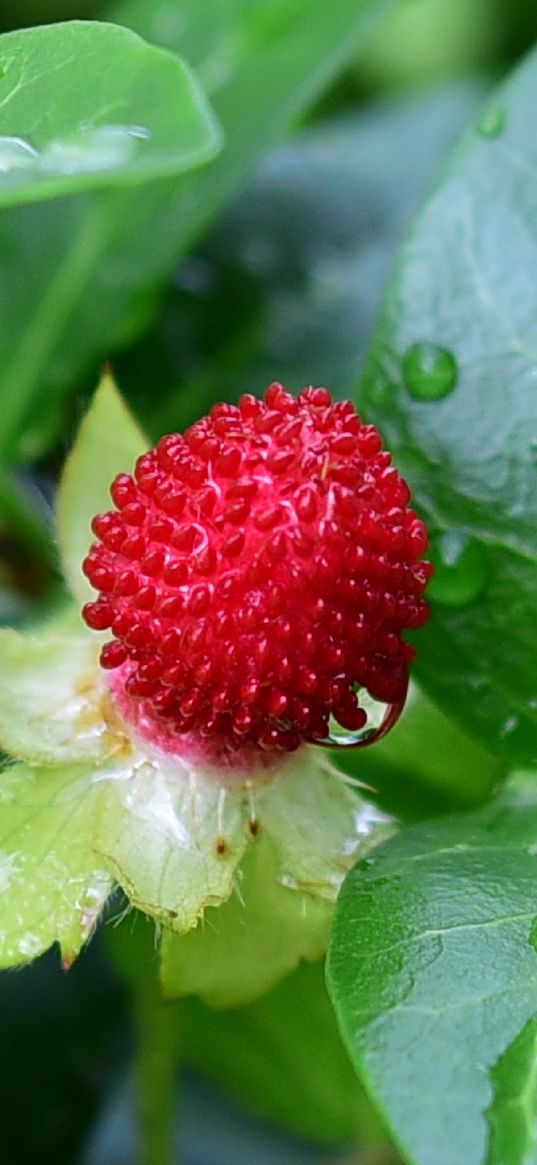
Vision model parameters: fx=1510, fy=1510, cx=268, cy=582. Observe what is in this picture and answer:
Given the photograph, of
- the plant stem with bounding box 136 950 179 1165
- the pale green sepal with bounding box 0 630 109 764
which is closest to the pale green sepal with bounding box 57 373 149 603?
the pale green sepal with bounding box 0 630 109 764

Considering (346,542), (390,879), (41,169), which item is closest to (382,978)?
(390,879)

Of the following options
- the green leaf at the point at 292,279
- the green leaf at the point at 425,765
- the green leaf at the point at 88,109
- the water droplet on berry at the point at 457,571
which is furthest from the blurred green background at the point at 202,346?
the green leaf at the point at 88,109

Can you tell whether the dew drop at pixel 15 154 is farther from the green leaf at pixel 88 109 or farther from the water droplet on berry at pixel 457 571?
the water droplet on berry at pixel 457 571

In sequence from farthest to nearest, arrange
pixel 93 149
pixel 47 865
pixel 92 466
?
pixel 92 466 → pixel 47 865 → pixel 93 149

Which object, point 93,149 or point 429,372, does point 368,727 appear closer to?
point 429,372

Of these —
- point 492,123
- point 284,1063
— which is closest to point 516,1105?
point 492,123

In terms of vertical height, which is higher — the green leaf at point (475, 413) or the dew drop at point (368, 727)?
the green leaf at point (475, 413)

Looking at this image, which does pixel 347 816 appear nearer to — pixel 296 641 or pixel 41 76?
pixel 296 641
